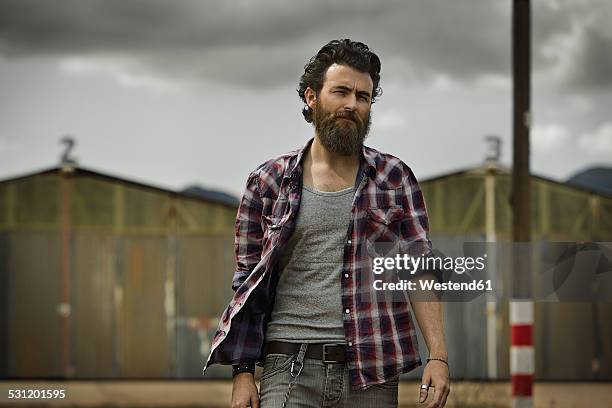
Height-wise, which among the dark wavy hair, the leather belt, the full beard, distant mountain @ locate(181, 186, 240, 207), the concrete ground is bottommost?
the concrete ground

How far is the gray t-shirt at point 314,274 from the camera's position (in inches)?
113

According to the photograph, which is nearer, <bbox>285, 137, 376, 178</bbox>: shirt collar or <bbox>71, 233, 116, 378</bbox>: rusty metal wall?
<bbox>285, 137, 376, 178</bbox>: shirt collar

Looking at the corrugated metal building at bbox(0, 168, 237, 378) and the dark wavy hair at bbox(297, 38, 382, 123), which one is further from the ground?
the dark wavy hair at bbox(297, 38, 382, 123)

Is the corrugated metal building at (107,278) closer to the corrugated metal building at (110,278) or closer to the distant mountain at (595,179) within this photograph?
the corrugated metal building at (110,278)

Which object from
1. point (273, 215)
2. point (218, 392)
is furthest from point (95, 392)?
point (273, 215)

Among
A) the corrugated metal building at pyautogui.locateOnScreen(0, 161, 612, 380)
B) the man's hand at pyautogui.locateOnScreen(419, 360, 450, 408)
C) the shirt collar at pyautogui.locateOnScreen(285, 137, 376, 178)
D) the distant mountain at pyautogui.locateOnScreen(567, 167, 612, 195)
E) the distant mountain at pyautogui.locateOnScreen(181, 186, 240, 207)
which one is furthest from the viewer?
the corrugated metal building at pyautogui.locateOnScreen(0, 161, 612, 380)

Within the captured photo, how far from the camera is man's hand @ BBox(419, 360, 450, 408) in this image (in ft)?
9.21

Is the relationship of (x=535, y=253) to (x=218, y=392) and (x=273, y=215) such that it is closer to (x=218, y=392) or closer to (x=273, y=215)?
(x=218, y=392)

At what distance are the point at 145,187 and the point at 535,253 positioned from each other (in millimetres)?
4120

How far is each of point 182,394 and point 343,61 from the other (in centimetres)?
877

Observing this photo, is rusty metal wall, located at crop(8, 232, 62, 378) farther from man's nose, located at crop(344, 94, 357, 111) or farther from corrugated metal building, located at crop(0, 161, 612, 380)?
Answer: man's nose, located at crop(344, 94, 357, 111)

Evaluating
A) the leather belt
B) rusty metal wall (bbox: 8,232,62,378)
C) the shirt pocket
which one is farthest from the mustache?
rusty metal wall (bbox: 8,232,62,378)

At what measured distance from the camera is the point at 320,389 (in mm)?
2869

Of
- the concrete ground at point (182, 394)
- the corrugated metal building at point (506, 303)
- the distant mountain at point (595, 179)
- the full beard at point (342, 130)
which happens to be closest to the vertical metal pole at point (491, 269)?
the corrugated metal building at point (506, 303)
